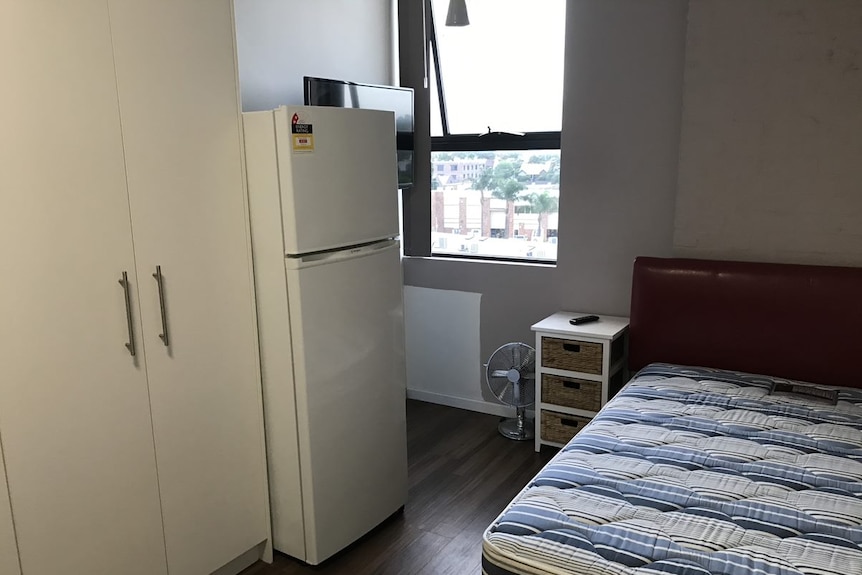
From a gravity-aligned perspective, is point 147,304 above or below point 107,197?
below

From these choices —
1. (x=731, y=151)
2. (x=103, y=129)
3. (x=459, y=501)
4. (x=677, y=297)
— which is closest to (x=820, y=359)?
(x=677, y=297)

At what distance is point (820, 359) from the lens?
292cm

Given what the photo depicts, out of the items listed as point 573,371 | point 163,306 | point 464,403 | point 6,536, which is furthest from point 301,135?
point 464,403

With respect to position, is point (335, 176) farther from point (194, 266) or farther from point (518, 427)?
point (518, 427)

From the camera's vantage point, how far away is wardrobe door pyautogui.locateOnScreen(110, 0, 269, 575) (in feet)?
7.02

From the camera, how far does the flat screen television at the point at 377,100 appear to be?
3333mm

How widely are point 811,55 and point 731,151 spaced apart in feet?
1.74

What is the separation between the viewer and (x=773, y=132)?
9.93 feet

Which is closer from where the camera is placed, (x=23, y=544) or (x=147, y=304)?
(x=23, y=544)

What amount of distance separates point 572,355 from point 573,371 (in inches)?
3.6

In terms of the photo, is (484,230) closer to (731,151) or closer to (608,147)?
(608,147)

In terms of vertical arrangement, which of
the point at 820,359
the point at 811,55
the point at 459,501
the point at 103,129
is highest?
the point at 811,55

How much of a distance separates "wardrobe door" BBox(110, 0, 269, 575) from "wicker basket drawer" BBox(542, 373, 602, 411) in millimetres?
1667

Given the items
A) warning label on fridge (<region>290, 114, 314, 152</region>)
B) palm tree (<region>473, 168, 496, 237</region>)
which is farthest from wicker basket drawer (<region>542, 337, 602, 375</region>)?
warning label on fridge (<region>290, 114, 314, 152</region>)
